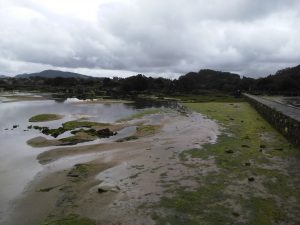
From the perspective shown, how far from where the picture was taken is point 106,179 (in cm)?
1822

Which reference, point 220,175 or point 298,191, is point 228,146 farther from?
point 298,191

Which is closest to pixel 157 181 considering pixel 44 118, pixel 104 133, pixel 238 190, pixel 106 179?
pixel 106 179

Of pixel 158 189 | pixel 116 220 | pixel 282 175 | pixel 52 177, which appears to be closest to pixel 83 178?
pixel 52 177

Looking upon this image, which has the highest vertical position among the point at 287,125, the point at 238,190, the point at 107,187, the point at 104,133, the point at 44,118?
the point at 287,125

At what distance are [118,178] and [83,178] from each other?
1876 millimetres

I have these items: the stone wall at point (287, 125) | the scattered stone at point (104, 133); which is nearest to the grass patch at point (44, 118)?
the scattered stone at point (104, 133)

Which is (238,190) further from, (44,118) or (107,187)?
(44,118)

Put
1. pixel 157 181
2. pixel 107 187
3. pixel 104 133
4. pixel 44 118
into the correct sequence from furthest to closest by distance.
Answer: pixel 44 118 → pixel 104 133 → pixel 157 181 → pixel 107 187

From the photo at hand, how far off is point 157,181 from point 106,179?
277cm

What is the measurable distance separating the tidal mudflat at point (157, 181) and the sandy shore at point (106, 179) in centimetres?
4

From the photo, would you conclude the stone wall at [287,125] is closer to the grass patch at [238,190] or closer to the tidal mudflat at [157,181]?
the tidal mudflat at [157,181]

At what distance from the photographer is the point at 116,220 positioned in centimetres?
1274

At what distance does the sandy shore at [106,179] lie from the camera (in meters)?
13.6

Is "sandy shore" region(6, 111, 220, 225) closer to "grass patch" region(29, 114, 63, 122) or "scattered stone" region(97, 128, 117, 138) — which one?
"scattered stone" region(97, 128, 117, 138)
